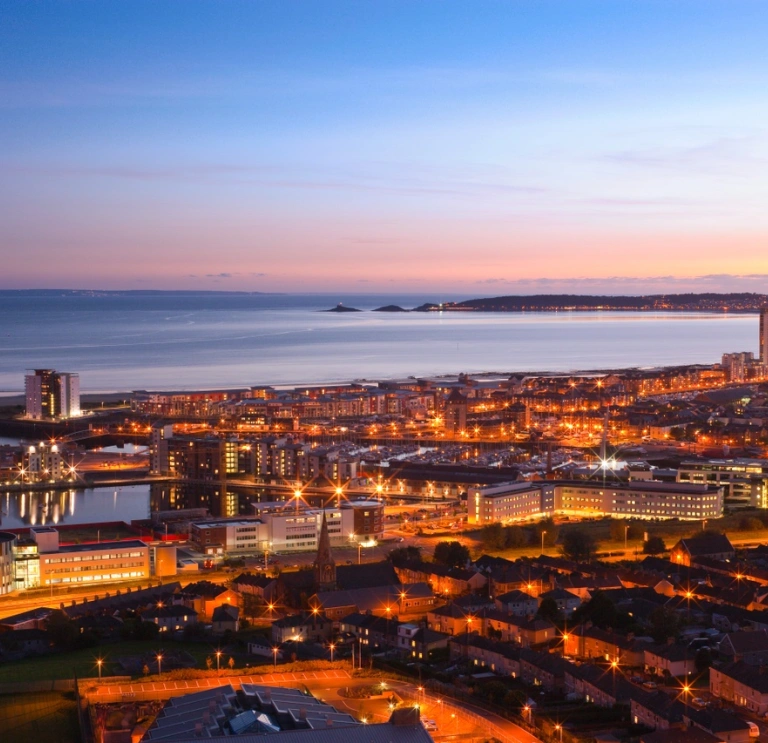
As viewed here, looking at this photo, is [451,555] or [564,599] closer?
[564,599]

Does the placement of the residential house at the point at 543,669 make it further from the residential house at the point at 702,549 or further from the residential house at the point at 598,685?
the residential house at the point at 702,549

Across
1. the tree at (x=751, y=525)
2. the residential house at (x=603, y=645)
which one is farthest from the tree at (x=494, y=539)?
the residential house at (x=603, y=645)

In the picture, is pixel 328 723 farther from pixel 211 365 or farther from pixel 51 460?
pixel 211 365

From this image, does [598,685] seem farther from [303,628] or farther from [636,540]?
[636,540]

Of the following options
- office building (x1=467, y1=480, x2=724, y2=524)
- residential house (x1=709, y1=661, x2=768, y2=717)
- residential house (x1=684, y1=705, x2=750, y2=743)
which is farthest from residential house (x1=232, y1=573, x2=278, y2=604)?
office building (x1=467, y1=480, x2=724, y2=524)

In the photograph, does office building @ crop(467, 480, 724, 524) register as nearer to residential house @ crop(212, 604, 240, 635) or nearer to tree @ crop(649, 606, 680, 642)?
tree @ crop(649, 606, 680, 642)

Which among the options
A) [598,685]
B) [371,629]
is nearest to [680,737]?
[598,685]
